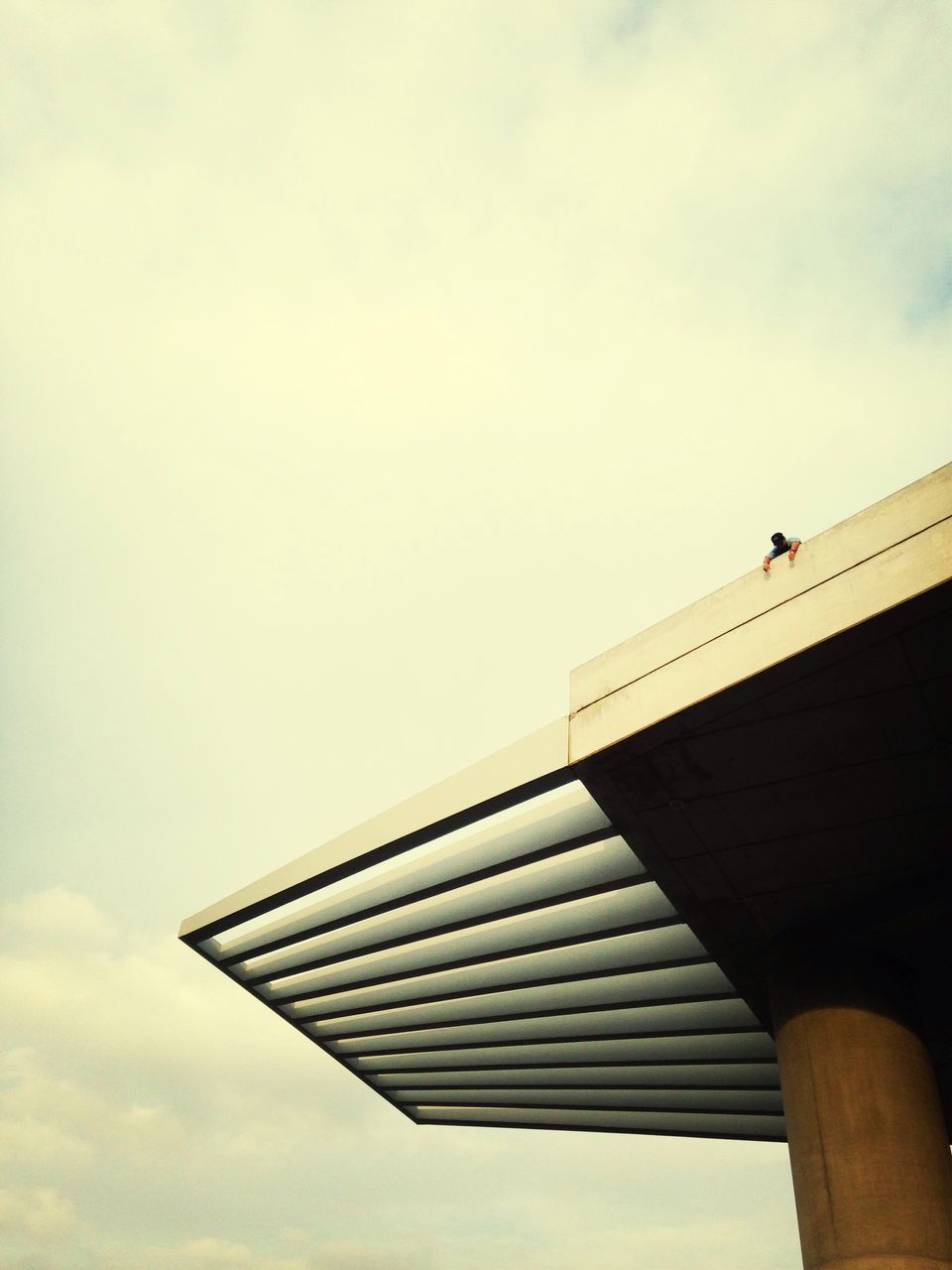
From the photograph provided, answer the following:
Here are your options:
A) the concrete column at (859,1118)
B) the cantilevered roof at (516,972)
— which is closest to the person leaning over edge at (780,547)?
the cantilevered roof at (516,972)

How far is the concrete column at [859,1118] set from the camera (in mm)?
8789

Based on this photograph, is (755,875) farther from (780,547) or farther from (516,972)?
(516,972)

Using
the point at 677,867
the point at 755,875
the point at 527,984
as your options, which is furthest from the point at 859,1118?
the point at 527,984

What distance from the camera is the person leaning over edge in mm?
8547

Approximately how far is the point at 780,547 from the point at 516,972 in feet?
30.4

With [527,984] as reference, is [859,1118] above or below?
below

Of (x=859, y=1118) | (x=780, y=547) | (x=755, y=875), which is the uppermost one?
(x=780, y=547)

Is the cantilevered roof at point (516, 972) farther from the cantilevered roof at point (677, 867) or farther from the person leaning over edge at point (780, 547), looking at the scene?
the person leaning over edge at point (780, 547)

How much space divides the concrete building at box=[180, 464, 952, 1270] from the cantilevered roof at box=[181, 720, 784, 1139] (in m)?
0.05

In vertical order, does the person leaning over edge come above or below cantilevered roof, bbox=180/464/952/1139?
above

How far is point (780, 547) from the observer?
28.6ft

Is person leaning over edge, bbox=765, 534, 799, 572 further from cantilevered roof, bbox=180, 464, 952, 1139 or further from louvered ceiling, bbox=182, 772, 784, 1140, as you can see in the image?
louvered ceiling, bbox=182, 772, 784, 1140

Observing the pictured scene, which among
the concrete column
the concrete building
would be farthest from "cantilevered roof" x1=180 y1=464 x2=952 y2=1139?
the concrete column

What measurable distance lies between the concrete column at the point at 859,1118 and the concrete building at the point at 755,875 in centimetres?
2
